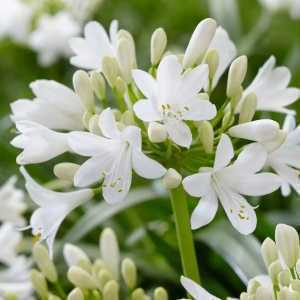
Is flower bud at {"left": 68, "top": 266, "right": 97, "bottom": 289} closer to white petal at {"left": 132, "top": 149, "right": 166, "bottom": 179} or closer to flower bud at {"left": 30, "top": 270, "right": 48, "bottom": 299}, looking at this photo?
flower bud at {"left": 30, "top": 270, "right": 48, "bottom": 299}

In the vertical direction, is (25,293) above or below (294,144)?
below

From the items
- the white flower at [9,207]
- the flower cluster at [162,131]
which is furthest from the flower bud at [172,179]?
the white flower at [9,207]

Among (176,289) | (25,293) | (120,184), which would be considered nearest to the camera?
(120,184)

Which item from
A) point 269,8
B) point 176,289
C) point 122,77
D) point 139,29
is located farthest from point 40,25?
point 122,77

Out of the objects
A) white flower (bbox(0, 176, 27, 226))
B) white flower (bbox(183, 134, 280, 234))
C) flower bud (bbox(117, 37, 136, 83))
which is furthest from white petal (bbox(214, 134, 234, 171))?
white flower (bbox(0, 176, 27, 226))

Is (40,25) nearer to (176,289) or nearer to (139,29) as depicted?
(139,29)

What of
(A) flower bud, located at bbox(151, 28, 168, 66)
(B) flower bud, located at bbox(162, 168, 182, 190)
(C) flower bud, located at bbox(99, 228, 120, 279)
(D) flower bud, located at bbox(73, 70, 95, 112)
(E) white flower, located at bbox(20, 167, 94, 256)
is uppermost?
(A) flower bud, located at bbox(151, 28, 168, 66)

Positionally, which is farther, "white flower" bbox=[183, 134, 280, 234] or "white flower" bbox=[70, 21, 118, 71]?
"white flower" bbox=[70, 21, 118, 71]

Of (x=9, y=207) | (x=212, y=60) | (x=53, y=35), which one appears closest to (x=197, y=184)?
(x=212, y=60)
